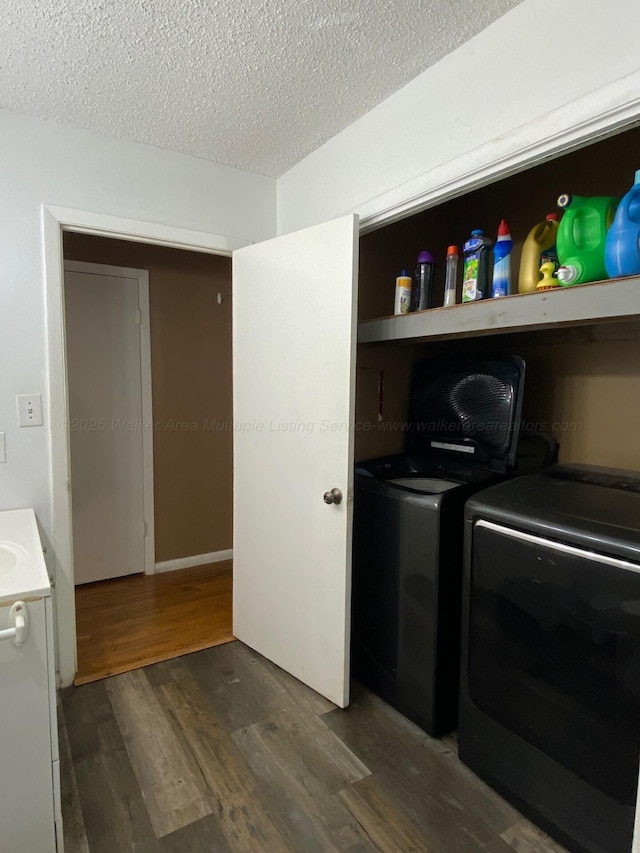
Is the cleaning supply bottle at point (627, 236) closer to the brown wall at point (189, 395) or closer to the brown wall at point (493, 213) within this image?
the brown wall at point (493, 213)

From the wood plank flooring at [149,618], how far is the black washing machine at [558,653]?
4.62 feet

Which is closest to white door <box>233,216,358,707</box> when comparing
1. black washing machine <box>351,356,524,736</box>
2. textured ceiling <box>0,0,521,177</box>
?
black washing machine <box>351,356,524,736</box>

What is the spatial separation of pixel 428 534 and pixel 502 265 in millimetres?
947

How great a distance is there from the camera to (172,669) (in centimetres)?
217

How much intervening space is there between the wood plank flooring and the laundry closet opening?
0.01 metres

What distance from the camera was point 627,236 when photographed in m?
1.20

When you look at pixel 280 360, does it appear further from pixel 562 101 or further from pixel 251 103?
pixel 562 101

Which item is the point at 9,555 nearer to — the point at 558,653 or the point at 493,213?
the point at 558,653

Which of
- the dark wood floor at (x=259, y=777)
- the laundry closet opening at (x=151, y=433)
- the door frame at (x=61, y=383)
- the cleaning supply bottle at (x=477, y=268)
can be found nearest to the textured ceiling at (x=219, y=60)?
the door frame at (x=61, y=383)

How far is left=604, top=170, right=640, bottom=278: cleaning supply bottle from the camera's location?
1191mm

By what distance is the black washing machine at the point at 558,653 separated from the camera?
3.87 feet

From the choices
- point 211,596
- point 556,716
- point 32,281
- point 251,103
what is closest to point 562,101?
point 251,103

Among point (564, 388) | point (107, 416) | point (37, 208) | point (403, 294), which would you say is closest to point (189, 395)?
point (107, 416)

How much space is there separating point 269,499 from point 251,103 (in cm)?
157
